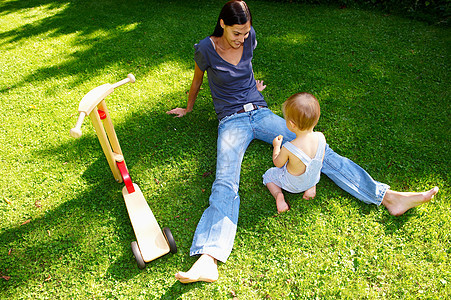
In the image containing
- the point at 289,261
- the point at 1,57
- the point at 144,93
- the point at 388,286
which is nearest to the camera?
the point at 388,286

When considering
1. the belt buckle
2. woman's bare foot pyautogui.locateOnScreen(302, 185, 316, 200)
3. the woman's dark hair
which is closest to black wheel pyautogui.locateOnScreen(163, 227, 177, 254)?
woman's bare foot pyautogui.locateOnScreen(302, 185, 316, 200)

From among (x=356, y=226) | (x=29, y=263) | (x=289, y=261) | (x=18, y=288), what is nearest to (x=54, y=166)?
(x=29, y=263)

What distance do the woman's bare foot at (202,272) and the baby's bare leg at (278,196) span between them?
33.4 inches

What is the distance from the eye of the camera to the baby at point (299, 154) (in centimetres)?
251

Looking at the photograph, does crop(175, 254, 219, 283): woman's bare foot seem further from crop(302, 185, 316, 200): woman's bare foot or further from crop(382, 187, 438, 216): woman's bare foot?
crop(382, 187, 438, 216): woman's bare foot

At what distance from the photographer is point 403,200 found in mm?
2900

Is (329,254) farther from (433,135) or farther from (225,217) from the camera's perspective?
(433,135)

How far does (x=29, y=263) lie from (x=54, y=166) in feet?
3.97

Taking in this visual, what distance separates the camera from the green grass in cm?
259

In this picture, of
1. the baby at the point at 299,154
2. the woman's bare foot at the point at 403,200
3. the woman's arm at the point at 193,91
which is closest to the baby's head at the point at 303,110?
the baby at the point at 299,154

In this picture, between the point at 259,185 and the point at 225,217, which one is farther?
the point at 259,185

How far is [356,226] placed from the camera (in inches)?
113

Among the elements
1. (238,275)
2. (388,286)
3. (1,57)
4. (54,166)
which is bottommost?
(388,286)

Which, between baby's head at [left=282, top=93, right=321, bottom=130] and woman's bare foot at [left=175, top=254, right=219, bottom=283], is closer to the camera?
woman's bare foot at [left=175, top=254, right=219, bottom=283]
